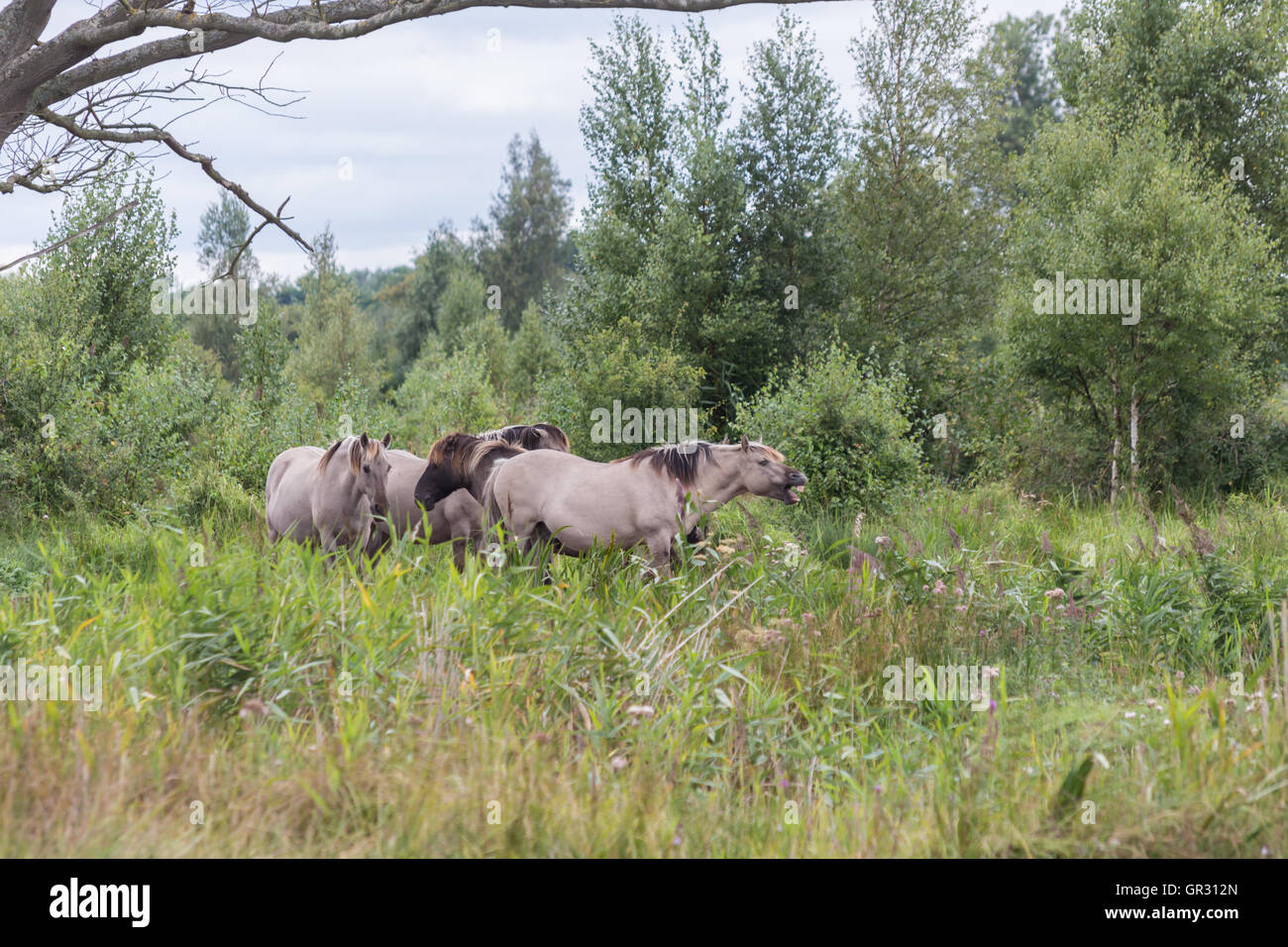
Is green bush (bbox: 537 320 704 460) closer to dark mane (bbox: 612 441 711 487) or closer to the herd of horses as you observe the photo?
the herd of horses

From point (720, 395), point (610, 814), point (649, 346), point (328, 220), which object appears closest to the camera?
point (610, 814)

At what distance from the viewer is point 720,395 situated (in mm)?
22297

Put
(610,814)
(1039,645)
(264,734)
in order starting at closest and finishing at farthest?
(610,814) < (264,734) < (1039,645)

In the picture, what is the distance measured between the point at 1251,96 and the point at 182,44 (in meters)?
20.8

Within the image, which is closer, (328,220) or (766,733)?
(766,733)

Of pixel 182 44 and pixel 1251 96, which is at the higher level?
pixel 1251 96

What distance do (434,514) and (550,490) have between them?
151cm

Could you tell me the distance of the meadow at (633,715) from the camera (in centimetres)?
379

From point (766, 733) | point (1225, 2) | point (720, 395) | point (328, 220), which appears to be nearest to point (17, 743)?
point (766, 733)

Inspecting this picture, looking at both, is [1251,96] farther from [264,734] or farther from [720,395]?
[264,734]

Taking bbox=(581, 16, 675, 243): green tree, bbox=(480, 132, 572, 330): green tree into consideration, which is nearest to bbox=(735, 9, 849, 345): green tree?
bbox=(581, 16, 675, 243): green tree

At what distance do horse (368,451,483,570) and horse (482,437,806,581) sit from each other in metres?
0.72
